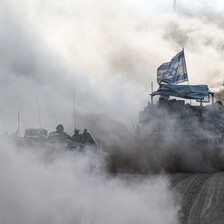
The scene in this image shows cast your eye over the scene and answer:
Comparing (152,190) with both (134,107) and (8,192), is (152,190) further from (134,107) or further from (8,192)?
(134,107)

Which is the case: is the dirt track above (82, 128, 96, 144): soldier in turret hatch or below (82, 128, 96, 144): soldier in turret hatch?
below

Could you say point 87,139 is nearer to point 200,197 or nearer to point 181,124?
point 200,197

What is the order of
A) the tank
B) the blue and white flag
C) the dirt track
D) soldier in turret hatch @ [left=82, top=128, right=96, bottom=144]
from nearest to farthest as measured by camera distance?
the dirt track < soldier in turret hatch @ [left=82, top=128, right=96, bottom=144] < the tank < the blue and white flag

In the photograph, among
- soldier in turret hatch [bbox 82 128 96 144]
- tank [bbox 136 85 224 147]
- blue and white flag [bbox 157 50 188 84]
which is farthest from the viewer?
blue and white flag [bbox 157 50 188 84]

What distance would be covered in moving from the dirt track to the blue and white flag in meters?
15.8

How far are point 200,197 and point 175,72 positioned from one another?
23.0m

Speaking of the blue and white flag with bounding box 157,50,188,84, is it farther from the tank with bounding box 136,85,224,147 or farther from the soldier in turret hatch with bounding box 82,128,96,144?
the soldier in turret hatch with bounding box 82,128,96,144

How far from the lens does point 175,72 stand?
41.2m

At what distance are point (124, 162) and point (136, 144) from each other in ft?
6.77

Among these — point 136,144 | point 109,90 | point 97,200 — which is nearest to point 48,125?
point 109,90

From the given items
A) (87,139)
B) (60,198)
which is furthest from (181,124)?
(60,198)

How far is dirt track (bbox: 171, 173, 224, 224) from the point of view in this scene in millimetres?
15539

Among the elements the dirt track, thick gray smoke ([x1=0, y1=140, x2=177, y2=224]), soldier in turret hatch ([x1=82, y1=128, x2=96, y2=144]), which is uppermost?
soldier in turret hatch ([x1=82, y1=128, x2=96, y2=144])

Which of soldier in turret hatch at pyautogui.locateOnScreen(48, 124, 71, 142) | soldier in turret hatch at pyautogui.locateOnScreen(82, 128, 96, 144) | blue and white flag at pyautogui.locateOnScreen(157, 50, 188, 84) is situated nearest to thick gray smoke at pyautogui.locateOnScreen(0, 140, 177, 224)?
soldier in turret hatch at pyautogui.locateOnScreen(48, 124, 71, 142)
